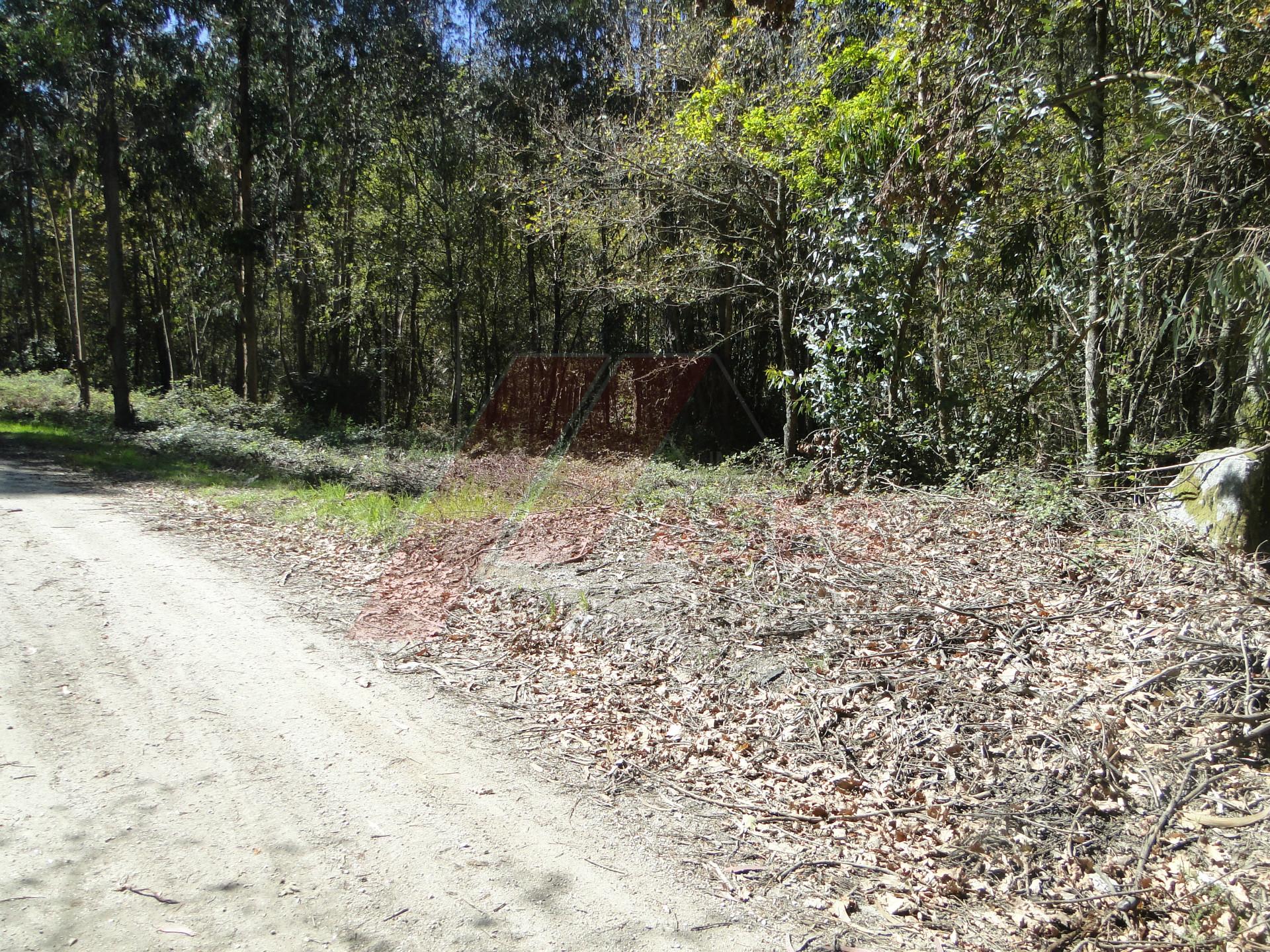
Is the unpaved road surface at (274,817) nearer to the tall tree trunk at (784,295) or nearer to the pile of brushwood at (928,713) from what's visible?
the pile of brushwood at (928,713)

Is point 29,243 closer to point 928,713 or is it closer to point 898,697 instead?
point 898,697

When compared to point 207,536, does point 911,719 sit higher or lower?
→ lower

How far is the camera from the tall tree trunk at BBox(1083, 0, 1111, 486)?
7.84 m

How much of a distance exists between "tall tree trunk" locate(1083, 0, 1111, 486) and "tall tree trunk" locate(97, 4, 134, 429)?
18.4 meters

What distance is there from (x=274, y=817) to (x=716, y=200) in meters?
11.7

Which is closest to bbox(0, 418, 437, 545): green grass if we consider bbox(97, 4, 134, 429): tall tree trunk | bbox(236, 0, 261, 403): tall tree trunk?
bbox(97, 4, 134, 429): tall tree trunk

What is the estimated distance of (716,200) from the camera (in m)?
13.1

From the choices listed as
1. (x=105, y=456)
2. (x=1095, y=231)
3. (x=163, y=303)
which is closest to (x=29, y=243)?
(x=163, y=303)

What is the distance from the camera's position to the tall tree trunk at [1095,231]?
25.7 ft

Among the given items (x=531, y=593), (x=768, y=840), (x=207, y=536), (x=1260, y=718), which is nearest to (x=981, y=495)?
(x=1260, y=718)

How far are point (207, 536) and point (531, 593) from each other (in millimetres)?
4601

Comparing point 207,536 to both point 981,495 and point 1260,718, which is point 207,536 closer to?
point 981,495

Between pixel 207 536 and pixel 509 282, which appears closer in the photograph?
pixel 207 536

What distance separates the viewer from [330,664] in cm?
559
